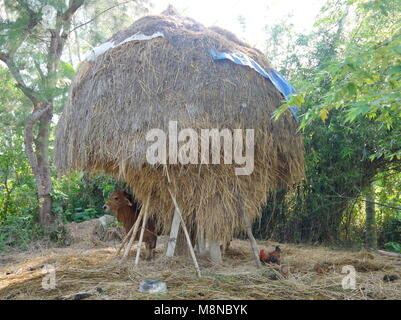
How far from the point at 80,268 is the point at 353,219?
573 cm

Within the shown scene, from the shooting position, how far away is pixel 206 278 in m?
4.64

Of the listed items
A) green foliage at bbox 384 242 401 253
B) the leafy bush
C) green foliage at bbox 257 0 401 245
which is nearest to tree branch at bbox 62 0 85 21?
the leafy bush

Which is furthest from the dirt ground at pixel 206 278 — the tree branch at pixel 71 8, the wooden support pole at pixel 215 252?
the tree branch at pixel 71 8

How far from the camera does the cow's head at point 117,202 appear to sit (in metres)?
6.29

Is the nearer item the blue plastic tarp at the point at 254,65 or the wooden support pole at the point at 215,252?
the blue plastic tarp at the point at 254,65

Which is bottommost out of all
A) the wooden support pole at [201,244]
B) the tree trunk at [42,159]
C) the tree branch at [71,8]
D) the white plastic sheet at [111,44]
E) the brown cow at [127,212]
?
the wooden support pole at [201,244]

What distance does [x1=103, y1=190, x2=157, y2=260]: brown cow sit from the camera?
6.12 meters

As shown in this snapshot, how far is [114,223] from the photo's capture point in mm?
9055

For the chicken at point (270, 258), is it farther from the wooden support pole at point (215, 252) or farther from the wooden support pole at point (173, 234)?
the wooden support pole at point (173, 234)

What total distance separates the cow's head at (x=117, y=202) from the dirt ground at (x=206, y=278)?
2.70ft

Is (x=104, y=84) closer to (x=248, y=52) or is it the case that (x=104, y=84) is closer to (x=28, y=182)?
(x=248, y=52)

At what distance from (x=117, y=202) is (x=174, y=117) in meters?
2.16

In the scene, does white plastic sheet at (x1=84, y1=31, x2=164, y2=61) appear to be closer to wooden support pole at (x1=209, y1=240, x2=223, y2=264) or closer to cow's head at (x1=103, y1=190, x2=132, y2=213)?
cow's head at (x1=103, y1=190, x2=132, y2=213)

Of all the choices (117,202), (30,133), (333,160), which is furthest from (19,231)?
(333,160)
